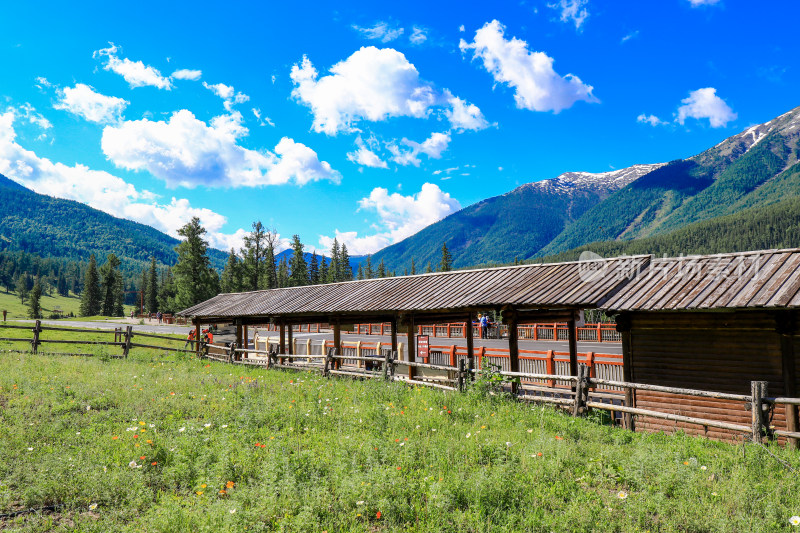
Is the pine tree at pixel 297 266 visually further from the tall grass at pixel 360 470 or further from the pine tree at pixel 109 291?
the tall grass at pixel 360 470

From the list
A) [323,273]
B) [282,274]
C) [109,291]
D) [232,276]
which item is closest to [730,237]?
[323,273]

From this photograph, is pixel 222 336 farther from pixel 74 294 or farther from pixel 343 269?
pixel 74 294

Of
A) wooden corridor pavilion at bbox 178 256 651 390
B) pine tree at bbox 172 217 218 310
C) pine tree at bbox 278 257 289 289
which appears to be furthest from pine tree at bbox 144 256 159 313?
wooden corridor pavilion at bbox 178 256 651 390

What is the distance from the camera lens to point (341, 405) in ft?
34.8

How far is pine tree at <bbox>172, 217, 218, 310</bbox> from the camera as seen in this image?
56.3 m

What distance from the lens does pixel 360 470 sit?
257 inches

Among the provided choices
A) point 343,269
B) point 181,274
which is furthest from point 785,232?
point 181,274

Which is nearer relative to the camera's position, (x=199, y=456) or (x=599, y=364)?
Answer: (x=199, y=456)

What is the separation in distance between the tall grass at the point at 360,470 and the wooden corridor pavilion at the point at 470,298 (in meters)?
3.58

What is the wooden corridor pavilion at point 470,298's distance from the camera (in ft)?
42.6

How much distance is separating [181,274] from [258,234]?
12.4 m

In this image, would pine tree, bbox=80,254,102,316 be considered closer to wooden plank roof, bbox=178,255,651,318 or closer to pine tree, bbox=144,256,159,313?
pine tree, bbox=144,256,159,313

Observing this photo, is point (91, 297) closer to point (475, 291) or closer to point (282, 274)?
point (282, 274)

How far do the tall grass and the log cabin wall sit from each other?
8.91ft
